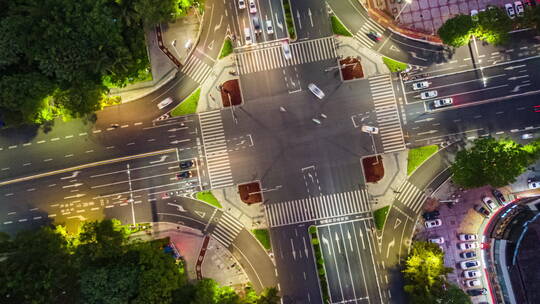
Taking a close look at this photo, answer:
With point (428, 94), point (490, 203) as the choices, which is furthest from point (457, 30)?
point (490, 203)

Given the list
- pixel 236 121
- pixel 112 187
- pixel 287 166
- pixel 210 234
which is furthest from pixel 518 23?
pixel 112 187

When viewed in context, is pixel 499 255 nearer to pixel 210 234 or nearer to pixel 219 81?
pixel 210 234

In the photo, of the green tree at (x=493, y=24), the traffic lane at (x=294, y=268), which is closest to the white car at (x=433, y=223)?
the traffic lane at (x=294, y=268)

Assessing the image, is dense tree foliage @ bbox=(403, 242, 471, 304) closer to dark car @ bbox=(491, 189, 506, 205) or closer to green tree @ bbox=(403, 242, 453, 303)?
green tree @ bbox=(403, 242, 453, 303)

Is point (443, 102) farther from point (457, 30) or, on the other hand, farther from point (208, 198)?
point (208, 198)

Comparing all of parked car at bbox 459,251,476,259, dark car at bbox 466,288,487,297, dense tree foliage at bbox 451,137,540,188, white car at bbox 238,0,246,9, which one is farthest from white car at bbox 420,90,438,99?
white car at bbox 238,0,246,9

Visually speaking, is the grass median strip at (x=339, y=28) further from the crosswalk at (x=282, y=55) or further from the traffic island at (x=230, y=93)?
the traffic island at (x=230, y=93)
